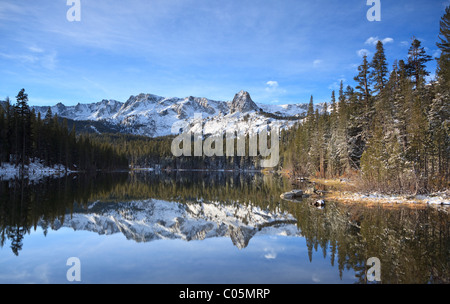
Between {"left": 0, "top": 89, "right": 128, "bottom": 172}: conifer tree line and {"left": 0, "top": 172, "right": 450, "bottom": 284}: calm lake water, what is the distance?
53.6 metres

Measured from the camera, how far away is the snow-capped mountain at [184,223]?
53.0 feet

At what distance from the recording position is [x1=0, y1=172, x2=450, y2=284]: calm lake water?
9.29m

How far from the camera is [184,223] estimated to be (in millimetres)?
19781

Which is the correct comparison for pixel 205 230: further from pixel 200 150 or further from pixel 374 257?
pixel 200 150

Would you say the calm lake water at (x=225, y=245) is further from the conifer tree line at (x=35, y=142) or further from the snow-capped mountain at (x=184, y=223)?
the conifer tree line at (x=35, y=142)

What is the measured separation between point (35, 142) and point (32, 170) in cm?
792

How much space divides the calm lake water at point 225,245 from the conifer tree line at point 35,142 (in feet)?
176

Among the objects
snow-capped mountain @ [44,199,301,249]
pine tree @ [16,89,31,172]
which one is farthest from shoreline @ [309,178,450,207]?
pine tree @ [16,89,31,172]

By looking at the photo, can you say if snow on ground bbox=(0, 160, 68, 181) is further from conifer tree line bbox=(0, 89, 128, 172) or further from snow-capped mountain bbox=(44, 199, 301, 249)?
snow-capped mountain bbox=(44, 199, 301, 249)

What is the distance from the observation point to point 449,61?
Answer: 100ft

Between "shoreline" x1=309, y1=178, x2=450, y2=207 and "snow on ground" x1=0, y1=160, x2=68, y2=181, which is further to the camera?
"snow on ground" x1=0, y1=160, x2=68, y2=181

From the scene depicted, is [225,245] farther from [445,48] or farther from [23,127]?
[23,127]

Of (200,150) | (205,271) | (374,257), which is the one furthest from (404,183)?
(200,150)

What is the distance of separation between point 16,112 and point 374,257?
8099 centimetres
